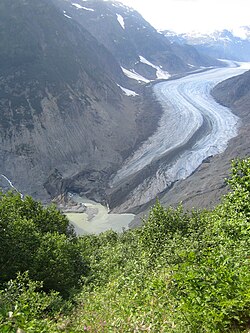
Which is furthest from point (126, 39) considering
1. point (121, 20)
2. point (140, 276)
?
point (140, 276)

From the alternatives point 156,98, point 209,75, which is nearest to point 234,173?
point 156,98

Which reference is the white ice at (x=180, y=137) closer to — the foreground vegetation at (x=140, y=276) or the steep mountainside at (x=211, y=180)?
the steep mountainside at (x=211, y=180)

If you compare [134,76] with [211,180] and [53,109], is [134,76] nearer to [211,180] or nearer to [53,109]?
[53,109]

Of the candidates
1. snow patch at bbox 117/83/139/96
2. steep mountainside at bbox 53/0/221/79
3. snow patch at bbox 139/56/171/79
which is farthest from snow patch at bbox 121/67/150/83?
snow patch at bbox 117/83/139/96

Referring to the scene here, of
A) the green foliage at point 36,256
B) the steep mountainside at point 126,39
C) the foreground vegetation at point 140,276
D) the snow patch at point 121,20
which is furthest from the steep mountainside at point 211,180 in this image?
the snow patch at point 121,20

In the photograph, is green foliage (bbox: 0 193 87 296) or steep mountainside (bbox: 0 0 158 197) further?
steep mountainside (bbox: 0 0 158 197)

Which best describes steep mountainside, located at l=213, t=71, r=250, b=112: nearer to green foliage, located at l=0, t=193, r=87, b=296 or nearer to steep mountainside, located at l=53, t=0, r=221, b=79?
steep mountainside, located at l=53, t=0, r=221, b=79
